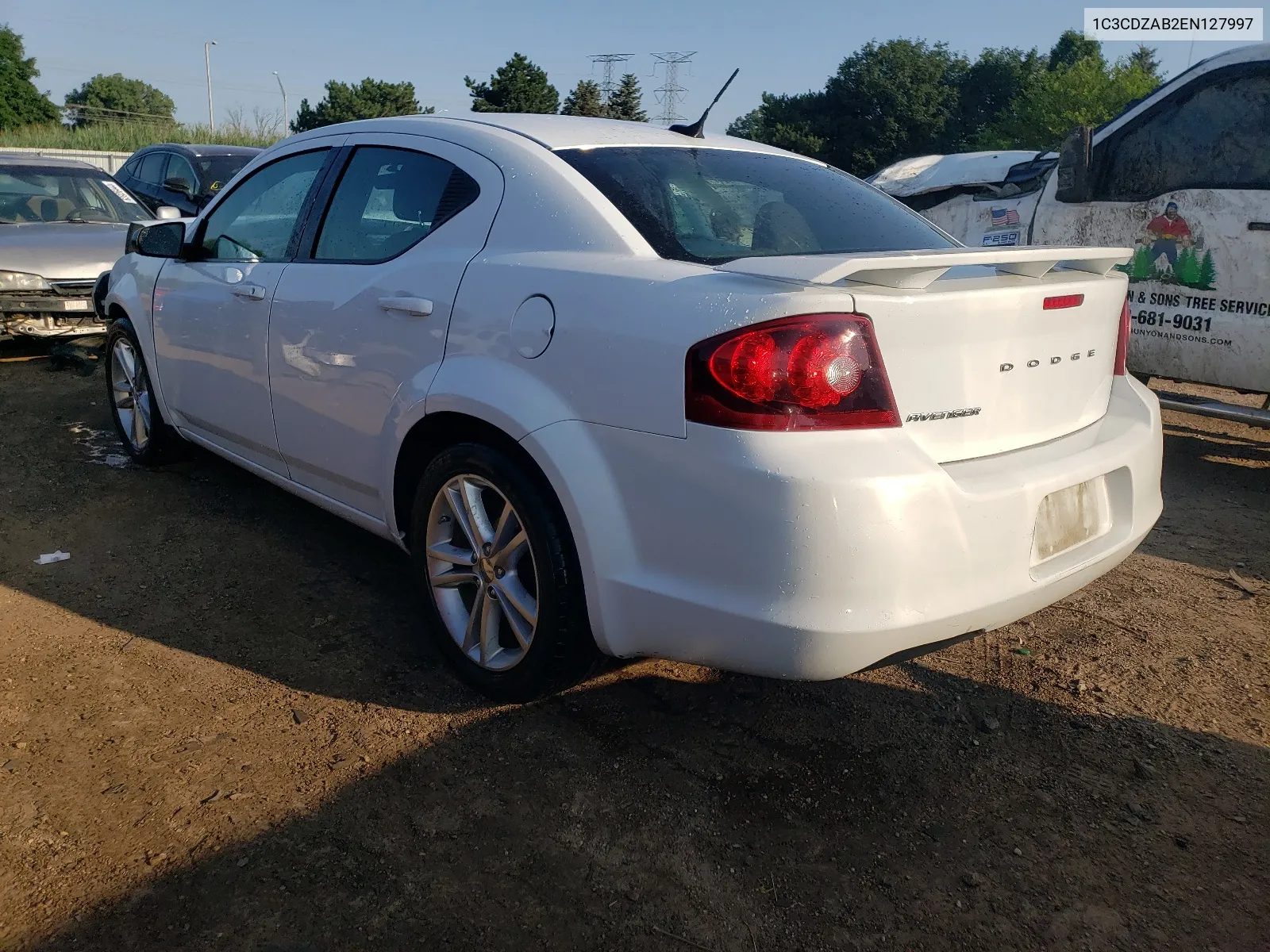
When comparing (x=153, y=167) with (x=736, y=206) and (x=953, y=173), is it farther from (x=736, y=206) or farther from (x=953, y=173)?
(x=736, y=206)

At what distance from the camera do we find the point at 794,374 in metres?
2.14

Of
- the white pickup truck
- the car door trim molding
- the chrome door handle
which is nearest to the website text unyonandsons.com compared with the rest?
the white pickup truck

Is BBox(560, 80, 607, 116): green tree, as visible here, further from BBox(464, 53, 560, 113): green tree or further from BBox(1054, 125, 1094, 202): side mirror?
BBox(1054, 125, 1094, 202): side mirror

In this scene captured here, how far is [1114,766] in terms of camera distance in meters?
2.64

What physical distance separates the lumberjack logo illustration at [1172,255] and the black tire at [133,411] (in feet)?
16.3

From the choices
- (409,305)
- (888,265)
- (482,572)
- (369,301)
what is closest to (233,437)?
(369,301)

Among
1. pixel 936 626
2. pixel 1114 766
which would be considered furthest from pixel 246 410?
pixel 1114 766

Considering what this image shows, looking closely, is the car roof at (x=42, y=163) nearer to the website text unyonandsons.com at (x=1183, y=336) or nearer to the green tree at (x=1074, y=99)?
the website text unyonandsons.com at (x=1183, y=336)

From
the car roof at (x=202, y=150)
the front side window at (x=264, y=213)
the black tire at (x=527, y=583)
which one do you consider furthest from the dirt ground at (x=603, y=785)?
the car roof at (x=202, y=150)

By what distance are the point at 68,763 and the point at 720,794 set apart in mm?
1667

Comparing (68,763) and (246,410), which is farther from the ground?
(246,410)

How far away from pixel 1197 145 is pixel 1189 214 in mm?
383

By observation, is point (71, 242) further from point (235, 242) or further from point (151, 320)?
point (235, 242)

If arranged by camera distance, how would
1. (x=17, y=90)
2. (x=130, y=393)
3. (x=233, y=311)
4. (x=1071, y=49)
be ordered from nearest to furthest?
(x=233, y=311)
(x=130, y=393)
(x=17, y=90)
(x=1071, y=49)
